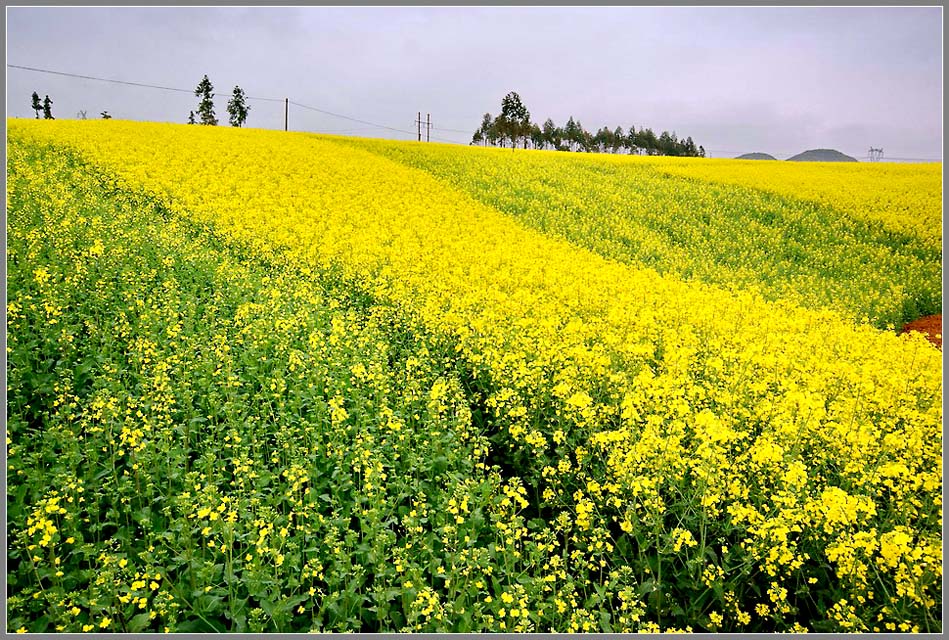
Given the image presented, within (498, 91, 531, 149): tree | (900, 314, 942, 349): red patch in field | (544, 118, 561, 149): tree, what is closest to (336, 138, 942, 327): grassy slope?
(900, 314, 942, 349): red patch in field

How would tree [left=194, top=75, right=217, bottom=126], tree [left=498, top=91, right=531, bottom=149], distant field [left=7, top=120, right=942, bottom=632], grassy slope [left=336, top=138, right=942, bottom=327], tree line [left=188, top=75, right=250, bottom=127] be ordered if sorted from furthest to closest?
grassy slope [left=336, top=138, right=942, bottom=327], tree [left=498, top=91, right=531, bottom=149], tree line [left=188, top=75, right=250, bottom=127], tree [left=194, top=75, right=217, bottom=126], distant field [left=7, top=120, right=942, bottom=632]

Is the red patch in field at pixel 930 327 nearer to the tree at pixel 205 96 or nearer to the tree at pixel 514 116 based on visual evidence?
the tree at pixel 514 116

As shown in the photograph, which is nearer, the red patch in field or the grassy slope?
the red patch in field

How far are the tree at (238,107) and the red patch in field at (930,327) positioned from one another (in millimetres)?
5183

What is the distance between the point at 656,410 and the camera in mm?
3668

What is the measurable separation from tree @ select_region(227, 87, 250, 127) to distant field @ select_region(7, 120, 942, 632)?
5.03ft

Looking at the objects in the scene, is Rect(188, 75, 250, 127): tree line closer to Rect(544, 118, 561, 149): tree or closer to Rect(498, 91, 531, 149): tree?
Rect(498, 91, 531, 149): tree

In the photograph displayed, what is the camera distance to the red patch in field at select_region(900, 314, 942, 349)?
4.11 meters

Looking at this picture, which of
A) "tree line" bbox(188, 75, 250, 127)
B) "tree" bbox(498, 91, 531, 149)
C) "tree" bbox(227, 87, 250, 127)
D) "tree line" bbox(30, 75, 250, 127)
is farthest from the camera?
"tree" bbox(227, 87, 250, 127)

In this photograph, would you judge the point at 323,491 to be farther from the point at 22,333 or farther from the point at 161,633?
the point at 22,333

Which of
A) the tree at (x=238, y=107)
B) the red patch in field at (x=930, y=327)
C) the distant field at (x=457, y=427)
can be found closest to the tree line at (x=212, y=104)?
the tree at (x=238, y=107)

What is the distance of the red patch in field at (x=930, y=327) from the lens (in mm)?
4107

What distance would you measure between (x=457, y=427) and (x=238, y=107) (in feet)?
12.8

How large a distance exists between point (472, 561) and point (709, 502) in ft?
3.68
